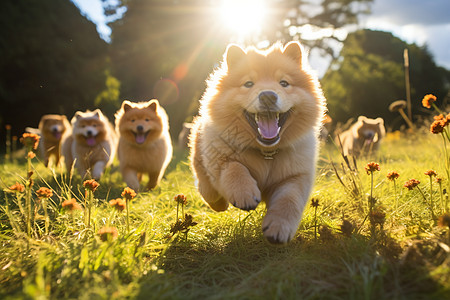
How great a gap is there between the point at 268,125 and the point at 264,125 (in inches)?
1.2

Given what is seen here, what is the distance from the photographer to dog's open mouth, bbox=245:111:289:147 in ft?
8.55

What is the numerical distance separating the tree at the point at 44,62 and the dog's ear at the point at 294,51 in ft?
36.6

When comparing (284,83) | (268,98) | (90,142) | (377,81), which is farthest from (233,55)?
(377,81)

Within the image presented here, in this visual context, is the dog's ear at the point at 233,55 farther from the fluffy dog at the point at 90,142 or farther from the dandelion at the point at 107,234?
the fluffy dog at the point at 90,142

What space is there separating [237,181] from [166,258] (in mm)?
718

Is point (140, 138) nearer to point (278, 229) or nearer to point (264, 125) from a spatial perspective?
point (264, 125)

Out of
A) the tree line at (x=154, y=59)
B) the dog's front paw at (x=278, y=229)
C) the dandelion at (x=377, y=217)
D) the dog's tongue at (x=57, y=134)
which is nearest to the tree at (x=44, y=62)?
the tree line at (x=154, y=59)

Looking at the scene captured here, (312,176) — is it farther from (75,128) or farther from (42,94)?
(42,94)

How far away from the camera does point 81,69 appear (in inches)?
557

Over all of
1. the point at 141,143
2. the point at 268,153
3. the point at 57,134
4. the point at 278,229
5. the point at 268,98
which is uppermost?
the point at 268,98

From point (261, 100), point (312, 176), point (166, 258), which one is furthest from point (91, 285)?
point (312, 176)

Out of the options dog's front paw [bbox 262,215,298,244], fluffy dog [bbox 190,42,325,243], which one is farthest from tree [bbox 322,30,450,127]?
dog's front paw [bbox 262,215,298,244]

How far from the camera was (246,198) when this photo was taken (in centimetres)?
232

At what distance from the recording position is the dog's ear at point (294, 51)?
300cm
